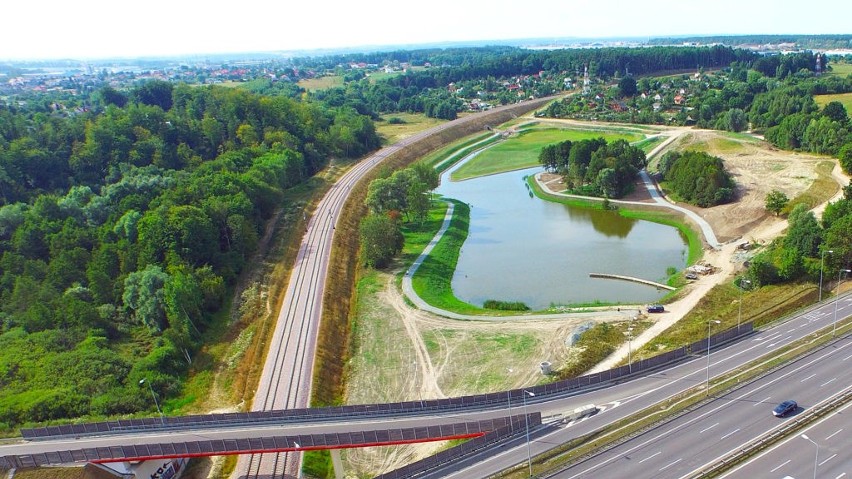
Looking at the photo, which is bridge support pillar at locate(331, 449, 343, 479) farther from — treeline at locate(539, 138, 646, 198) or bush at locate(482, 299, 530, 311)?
treeline at locate(539, 138, 646, 198)

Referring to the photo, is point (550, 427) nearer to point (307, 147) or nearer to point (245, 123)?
point (307, 147)

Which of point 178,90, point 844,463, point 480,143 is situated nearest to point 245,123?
point 178,90

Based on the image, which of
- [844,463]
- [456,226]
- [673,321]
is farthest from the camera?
[456,226]

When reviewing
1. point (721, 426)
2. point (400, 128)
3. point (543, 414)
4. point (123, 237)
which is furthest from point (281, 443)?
point (400, 128)

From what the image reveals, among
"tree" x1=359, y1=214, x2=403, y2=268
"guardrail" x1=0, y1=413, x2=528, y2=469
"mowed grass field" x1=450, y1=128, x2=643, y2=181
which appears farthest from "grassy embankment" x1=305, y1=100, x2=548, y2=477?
"mowed grass field" x1=450, y1=128, x2=643, y2=181

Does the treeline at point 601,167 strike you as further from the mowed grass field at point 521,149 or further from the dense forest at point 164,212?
the mowed grass field at point 521,149

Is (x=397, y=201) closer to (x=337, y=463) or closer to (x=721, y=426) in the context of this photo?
(x=337, y=463)
